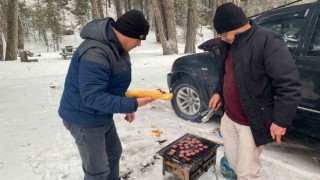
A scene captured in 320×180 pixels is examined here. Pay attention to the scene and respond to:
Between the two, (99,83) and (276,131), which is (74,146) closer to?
(99,83)

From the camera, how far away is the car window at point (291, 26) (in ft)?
12.4

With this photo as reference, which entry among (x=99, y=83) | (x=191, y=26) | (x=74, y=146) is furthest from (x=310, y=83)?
(x=191, y=26)

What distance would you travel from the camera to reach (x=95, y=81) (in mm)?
2266

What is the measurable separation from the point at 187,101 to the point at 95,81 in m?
3.47

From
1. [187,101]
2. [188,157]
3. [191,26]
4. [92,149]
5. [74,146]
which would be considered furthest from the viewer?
[191,26]

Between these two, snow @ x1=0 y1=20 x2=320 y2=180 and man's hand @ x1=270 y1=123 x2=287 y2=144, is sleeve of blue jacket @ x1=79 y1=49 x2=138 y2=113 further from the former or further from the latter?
snow @ x1=0 y1=20 x2=320 y2=180

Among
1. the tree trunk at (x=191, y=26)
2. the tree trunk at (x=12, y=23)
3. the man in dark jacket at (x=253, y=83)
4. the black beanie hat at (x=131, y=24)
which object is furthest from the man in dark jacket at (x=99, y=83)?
the tree trunk at (x=191, y=26)

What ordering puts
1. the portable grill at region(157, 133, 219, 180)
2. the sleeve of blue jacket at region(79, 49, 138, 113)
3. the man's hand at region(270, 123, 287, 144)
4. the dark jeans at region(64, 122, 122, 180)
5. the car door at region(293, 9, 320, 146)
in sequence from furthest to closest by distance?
the car door at region(293, 9, 320, 146) < the portable grill at region(157, 133, 219, 180) < the dark jeans at region(64, 122, 122, 180) < the man's hand at region(270, 123, 287, 144) < the sleeve of blue jacket at region(79, 49, 138, 113)

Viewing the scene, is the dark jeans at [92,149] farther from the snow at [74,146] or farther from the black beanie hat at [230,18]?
the black beanie hat at [230,18]

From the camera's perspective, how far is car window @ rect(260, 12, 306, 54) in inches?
149

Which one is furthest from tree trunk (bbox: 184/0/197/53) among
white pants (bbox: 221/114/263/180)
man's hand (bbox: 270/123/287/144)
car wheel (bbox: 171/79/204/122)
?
man's hand (bbox: 270/123/287/144)

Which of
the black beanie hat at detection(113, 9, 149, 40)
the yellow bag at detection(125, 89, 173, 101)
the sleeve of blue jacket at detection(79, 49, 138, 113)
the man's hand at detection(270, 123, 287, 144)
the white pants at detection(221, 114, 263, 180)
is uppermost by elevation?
the black beanie hat at detection(113, 9, 149, 40)

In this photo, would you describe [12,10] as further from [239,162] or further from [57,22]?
[57,22]

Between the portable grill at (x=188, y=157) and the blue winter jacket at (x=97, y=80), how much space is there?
96cm
